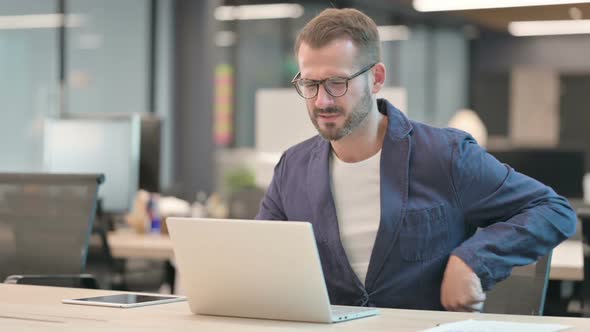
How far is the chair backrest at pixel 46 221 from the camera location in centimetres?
357

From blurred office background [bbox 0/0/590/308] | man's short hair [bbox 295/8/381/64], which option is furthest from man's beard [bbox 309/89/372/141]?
blurred office background [bbox 0/0/590/308]

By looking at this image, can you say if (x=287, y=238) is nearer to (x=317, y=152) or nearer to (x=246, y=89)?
(x=317, y=152)

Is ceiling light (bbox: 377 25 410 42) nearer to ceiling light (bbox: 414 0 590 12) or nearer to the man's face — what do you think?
ceiling light (bbox: 414 0 590 12)

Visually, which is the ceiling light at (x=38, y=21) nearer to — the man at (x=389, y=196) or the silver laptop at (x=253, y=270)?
the man at (x=389, y=196)

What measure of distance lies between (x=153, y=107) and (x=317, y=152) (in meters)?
7.97

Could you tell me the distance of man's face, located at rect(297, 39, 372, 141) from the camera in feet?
8.11

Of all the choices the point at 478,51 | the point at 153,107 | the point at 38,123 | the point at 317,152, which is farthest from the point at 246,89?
the point at 317,152

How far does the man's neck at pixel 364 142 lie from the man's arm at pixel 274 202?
0.20 m

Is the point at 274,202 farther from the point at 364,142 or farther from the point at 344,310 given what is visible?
the point at 344,310

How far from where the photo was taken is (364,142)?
2.68 m

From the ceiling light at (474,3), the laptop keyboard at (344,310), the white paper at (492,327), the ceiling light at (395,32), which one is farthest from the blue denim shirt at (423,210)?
the ceiling light at (395,32)

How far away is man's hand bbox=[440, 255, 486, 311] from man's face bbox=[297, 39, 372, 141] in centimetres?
44

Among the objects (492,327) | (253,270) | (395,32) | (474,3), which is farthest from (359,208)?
(395,32)

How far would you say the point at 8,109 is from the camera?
827 centimetres
